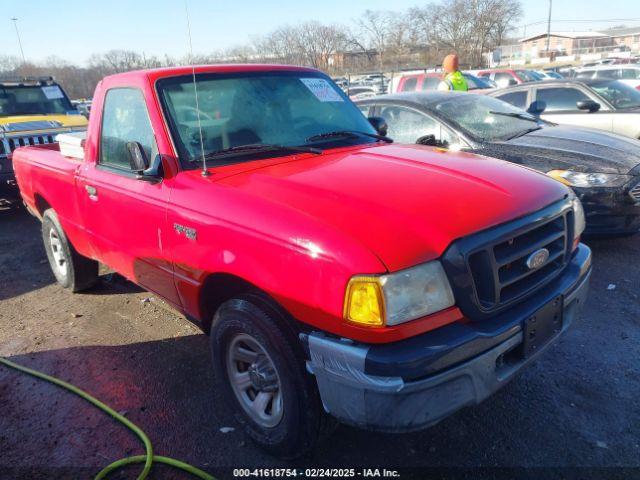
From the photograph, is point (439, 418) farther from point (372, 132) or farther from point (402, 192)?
point (372, 132)

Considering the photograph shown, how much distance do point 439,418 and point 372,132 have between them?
224 centimetres

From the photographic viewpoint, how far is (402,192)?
2.38m

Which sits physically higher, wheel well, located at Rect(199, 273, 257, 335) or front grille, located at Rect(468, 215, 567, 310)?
front grille, located at Rect(468, 215, 567, 310)

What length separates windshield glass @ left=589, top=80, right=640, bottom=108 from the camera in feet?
25.9

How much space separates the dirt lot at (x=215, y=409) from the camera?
8.41 ft

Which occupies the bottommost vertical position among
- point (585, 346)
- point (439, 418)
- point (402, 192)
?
point (585, 346)

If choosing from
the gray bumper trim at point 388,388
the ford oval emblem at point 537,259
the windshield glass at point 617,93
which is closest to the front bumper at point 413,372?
the gray bumper trim at point 388,388

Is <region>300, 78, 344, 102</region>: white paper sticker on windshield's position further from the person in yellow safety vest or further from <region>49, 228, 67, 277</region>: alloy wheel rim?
the person in yellow safety vest

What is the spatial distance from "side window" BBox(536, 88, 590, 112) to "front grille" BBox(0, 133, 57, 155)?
7.84 m

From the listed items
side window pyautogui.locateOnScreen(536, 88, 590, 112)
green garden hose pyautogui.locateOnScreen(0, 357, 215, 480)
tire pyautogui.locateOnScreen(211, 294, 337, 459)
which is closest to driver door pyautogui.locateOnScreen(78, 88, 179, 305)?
tire pyautogui.locateOnScreen(211, 294, 337, 459)

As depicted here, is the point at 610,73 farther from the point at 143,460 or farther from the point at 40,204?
the point at 143,460

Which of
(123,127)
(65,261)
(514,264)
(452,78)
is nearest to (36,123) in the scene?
(65,261)

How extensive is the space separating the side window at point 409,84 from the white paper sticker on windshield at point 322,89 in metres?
10.9

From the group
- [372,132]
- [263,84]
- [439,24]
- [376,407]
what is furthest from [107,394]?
[439,24]
